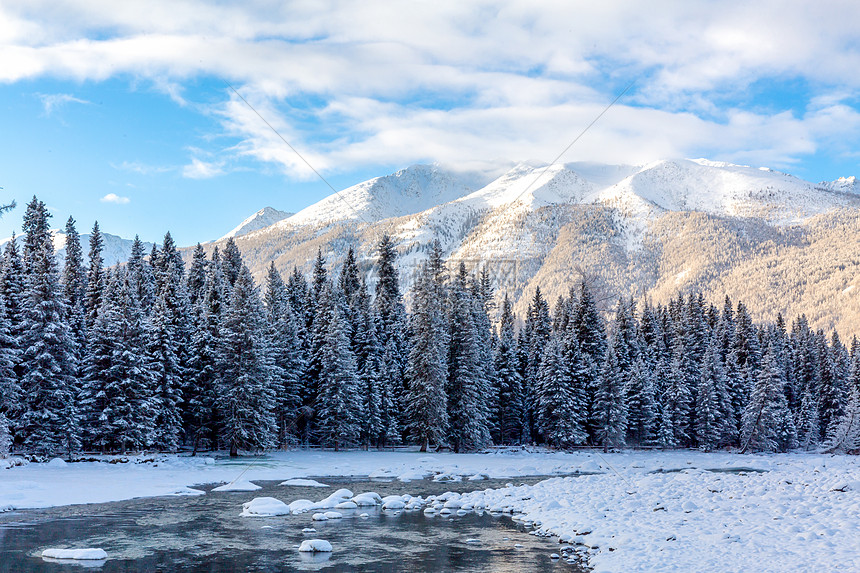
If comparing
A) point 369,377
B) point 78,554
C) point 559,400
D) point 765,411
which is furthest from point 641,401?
point 78,554

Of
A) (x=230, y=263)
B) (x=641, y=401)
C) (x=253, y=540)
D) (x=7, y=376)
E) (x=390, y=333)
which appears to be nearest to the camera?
(x=253, y=540)

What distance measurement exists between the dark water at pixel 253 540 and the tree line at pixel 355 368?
67.8ft

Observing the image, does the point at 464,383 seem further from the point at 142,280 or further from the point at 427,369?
the point at 142,280

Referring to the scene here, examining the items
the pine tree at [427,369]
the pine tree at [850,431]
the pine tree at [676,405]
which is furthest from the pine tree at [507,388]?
the pine tree at [850,431]

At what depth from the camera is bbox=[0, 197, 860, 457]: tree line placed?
1821 inches

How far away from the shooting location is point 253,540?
20.3 meters

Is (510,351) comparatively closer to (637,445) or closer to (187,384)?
(637,445)

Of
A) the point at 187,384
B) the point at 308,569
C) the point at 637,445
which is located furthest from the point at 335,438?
the point at 308,569

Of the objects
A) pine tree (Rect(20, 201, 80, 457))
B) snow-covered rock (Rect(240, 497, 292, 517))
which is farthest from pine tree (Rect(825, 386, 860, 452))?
pine tree (Rect(20, 201, 80, 457))

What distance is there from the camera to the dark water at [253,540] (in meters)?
17.1

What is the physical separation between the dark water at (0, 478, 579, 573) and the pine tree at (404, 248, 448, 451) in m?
32.1

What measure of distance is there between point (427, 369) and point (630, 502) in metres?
35.2

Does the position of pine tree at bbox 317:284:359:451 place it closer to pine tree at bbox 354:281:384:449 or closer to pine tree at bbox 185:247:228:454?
pine tree at bbox 354:281:384:449

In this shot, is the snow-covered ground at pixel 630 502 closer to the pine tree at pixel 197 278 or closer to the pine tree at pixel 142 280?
the pine tree at pixel 142 280
